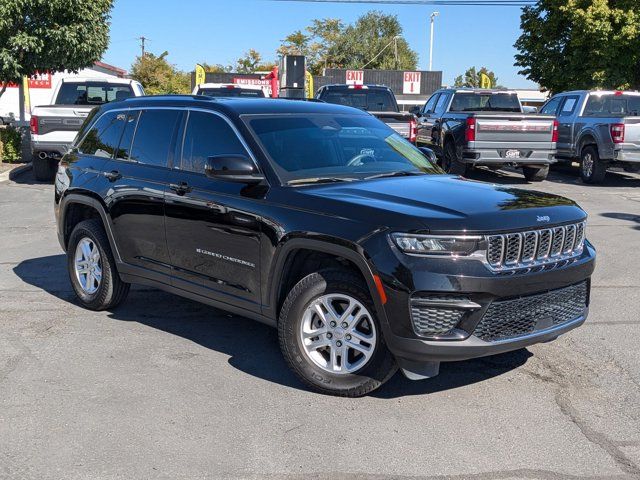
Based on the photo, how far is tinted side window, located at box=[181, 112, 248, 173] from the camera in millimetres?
5676

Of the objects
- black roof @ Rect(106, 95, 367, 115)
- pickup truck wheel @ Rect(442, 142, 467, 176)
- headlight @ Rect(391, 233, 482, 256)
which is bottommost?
pickup truck wheel @ Rect(442, 142, 467, 176)

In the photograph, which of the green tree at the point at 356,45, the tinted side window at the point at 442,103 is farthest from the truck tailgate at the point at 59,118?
the green tree at the point at 356,45

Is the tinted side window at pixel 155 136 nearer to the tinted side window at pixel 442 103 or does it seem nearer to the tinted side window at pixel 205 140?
the tinted side window at pixel 205 140

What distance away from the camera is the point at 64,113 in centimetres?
1511

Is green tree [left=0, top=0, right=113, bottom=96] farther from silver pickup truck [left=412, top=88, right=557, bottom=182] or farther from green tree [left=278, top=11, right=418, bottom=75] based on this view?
green tree [left=278, top=11, right=418, bottom=75]

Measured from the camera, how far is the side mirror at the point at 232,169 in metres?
5.17

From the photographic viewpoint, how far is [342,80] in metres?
56.7

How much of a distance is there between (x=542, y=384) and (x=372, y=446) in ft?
4.95

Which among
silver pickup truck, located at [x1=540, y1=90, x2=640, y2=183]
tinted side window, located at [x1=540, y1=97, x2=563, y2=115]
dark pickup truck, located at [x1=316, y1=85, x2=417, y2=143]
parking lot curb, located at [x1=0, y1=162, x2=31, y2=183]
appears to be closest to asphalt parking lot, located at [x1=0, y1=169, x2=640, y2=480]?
silver pickup truck, located at [x1=540, y1=90, x2=640, y2=183]

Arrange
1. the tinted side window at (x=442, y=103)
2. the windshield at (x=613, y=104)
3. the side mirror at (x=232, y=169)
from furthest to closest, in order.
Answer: the tinted side window at (x=442, y=103), the windshield at (x=613, y=104), the side mirror at (x=232, y=169)

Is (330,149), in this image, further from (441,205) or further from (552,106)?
(552,106)

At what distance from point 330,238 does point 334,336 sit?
616 millimetres

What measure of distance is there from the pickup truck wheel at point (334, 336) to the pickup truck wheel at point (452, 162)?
11.8 meters

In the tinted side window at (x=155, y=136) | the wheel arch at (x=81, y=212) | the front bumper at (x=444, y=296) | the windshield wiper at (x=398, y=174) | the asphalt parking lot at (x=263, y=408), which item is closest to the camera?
the asphalt parking lot at (x=263, y=408)
